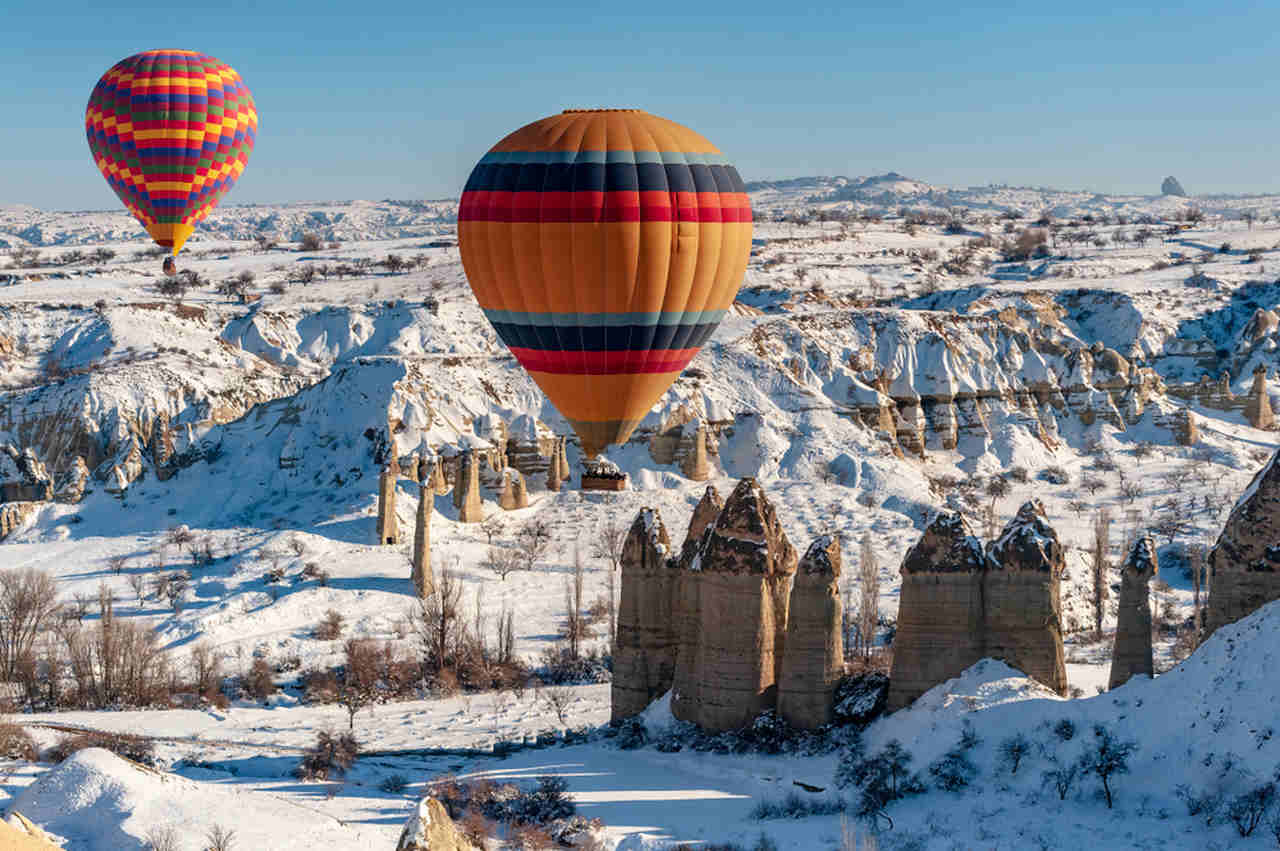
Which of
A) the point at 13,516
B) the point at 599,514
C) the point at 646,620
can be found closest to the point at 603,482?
the point at 646,620

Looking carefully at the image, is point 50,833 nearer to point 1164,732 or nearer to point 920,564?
point 920,564

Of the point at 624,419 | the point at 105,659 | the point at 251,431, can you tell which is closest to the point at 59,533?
the point at 251,431

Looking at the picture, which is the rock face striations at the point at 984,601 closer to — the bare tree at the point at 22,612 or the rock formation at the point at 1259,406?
the bare tree at the point at 22,612

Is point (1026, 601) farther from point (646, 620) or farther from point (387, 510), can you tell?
point (387, 510)

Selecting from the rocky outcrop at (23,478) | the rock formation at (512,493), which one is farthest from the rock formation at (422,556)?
the rocky outcrop at (23,478)

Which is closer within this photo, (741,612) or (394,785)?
(741,612)
